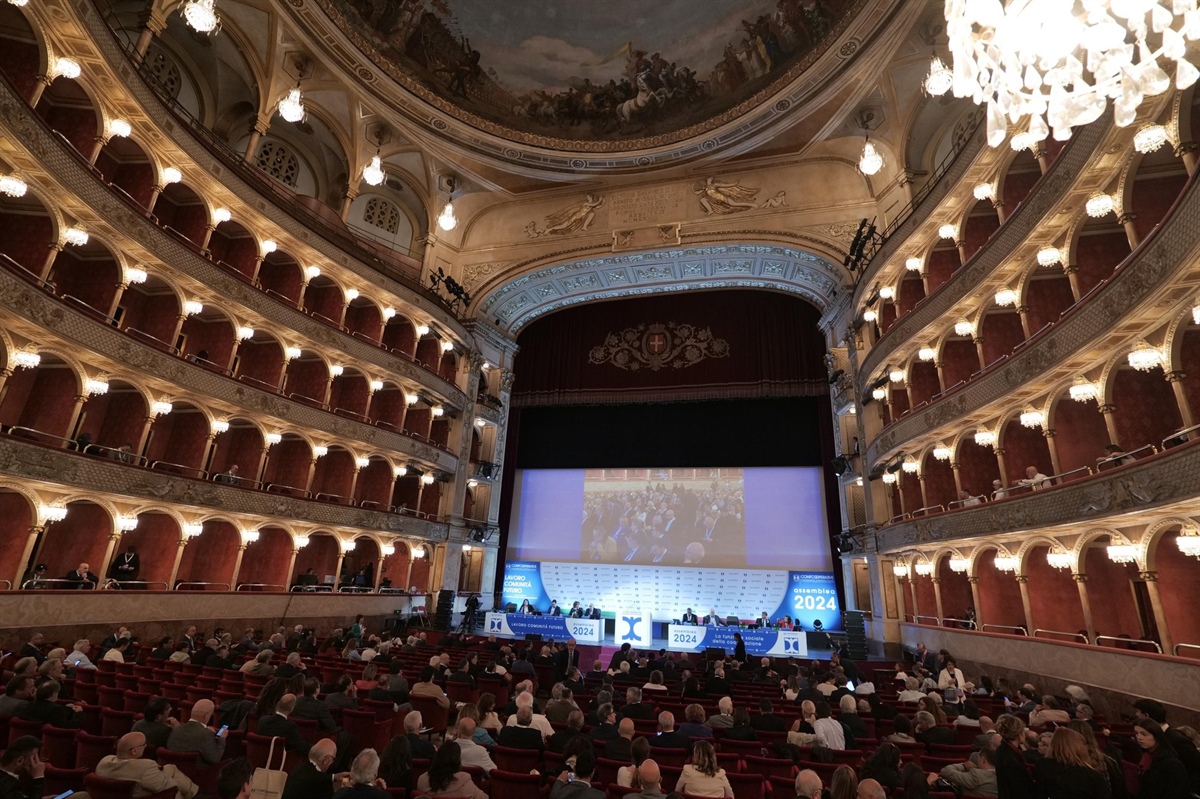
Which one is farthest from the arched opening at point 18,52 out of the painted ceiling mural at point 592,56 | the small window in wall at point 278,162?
the painted ceiling mural at point 592,56

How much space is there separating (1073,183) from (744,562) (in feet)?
62.6

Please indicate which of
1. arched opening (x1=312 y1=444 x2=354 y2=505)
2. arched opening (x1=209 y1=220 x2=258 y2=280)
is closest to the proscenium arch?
arched opening (x1=312 y1=444 x2=354 y2=505)

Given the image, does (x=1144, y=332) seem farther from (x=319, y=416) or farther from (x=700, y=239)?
(x=319, y=416)

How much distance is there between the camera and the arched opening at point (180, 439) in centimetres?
1944

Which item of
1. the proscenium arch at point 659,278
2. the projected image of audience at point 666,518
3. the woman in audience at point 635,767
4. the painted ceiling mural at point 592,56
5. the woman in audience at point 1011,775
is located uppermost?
the painted ceiling mural at point 592,56

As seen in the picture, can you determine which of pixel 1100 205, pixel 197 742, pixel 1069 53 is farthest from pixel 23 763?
pixel 1100 205

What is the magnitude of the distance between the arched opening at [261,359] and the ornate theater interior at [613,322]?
0.19 meters

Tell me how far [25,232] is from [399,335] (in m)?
14.0


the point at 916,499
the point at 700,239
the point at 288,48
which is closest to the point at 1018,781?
the point at 916,499

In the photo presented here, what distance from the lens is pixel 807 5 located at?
2273cm

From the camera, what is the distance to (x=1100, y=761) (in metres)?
4.57

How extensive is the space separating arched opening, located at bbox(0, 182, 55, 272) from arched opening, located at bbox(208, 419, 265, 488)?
7.24m

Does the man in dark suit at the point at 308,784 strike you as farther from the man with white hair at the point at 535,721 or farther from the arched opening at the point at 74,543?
the arched opening at the point at 74,543

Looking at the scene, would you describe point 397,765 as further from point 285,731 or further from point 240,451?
point 240,451
